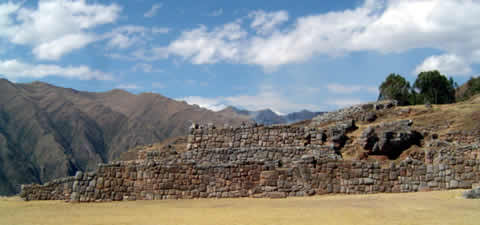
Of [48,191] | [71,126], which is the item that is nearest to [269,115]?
[71,126]

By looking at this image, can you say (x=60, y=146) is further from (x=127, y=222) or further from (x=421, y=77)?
(x=127, y=222)

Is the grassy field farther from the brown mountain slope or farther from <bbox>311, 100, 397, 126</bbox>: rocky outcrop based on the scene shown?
the brown mountain slope

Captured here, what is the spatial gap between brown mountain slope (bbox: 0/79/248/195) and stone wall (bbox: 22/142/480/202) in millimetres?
43924

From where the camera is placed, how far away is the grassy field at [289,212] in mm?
8422

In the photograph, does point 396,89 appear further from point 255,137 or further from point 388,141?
point 255,137

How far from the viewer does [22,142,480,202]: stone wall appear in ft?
43.5

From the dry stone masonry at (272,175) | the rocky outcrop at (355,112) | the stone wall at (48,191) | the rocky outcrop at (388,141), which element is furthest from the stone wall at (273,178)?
the rocky outcrop at (355,112)

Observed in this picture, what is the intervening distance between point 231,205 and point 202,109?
2868 inches

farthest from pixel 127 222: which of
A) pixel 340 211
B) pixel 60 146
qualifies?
pixel 60 146

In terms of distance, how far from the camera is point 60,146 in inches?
2500

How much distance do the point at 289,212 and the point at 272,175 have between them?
4157 mm

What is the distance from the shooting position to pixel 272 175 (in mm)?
14062

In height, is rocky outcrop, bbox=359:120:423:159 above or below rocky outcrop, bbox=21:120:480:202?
above

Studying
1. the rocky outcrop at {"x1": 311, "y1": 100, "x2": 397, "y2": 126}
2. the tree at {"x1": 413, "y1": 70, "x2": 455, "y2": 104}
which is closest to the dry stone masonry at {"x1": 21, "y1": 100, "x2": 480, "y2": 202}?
the rocky outcrop at {"x1": 311, "y1": 100, "x2": 397, "y2": 126}
